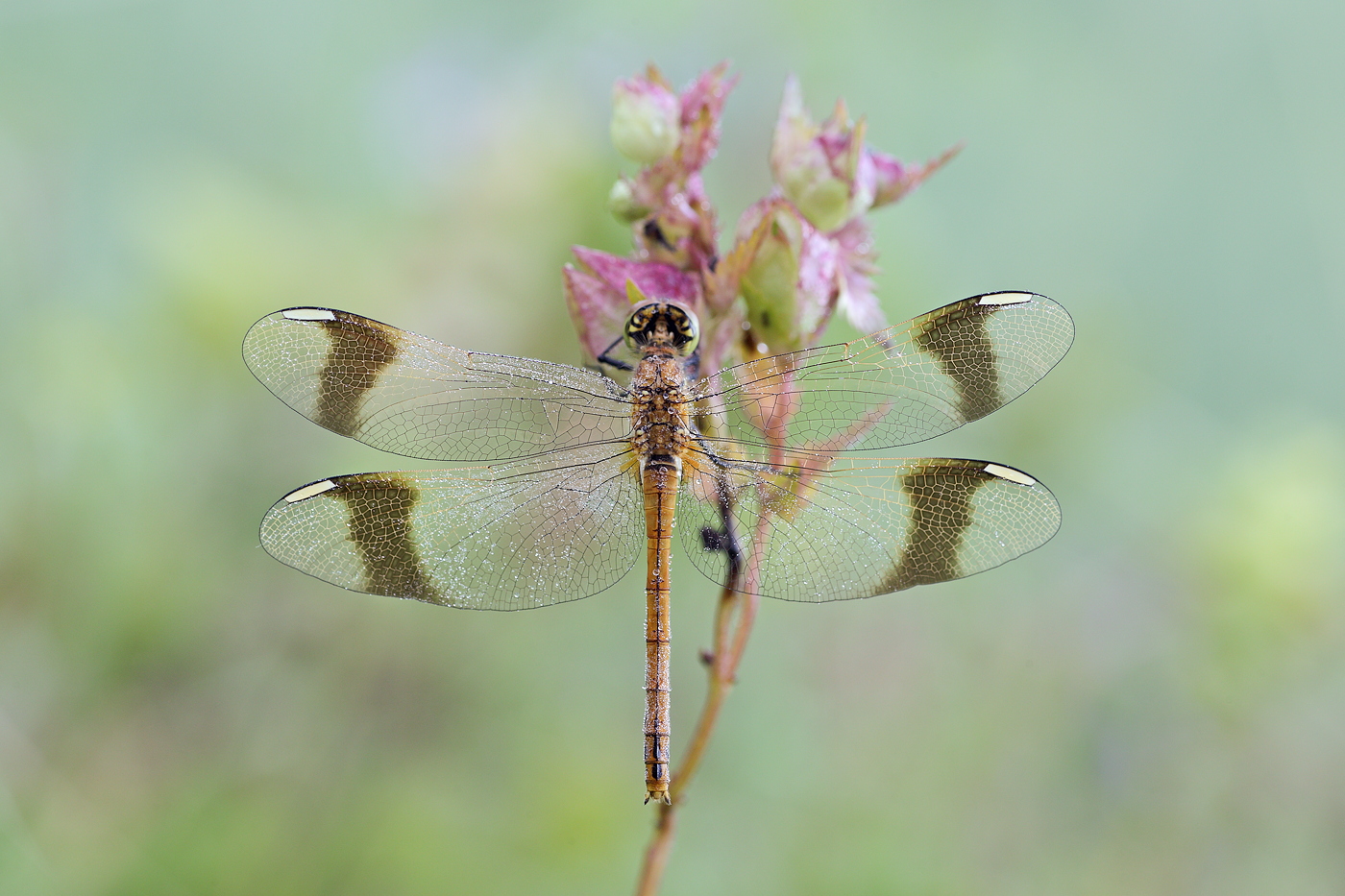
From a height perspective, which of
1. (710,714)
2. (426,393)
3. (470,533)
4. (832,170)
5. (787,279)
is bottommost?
(710,714)

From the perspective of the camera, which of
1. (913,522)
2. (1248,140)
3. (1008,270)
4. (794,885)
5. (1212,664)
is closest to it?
(913,522)

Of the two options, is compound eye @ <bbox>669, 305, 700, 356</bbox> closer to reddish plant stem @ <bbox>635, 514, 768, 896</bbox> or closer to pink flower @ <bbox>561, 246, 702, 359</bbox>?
Answer: pink flower @ <bbox>561, 246, 702, 359</bbox>

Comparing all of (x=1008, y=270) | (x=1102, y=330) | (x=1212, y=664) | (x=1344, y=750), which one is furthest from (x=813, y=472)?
(x=1008, y=270)

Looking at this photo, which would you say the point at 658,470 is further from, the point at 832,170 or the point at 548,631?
the point at 548,631

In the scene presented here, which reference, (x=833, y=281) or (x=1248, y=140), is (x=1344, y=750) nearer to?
(x=833, y=281)

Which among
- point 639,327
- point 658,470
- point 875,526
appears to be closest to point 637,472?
point 658,470

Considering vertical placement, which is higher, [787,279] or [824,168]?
[824,168]

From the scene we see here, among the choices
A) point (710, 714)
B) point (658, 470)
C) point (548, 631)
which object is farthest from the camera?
point (548, 631)
